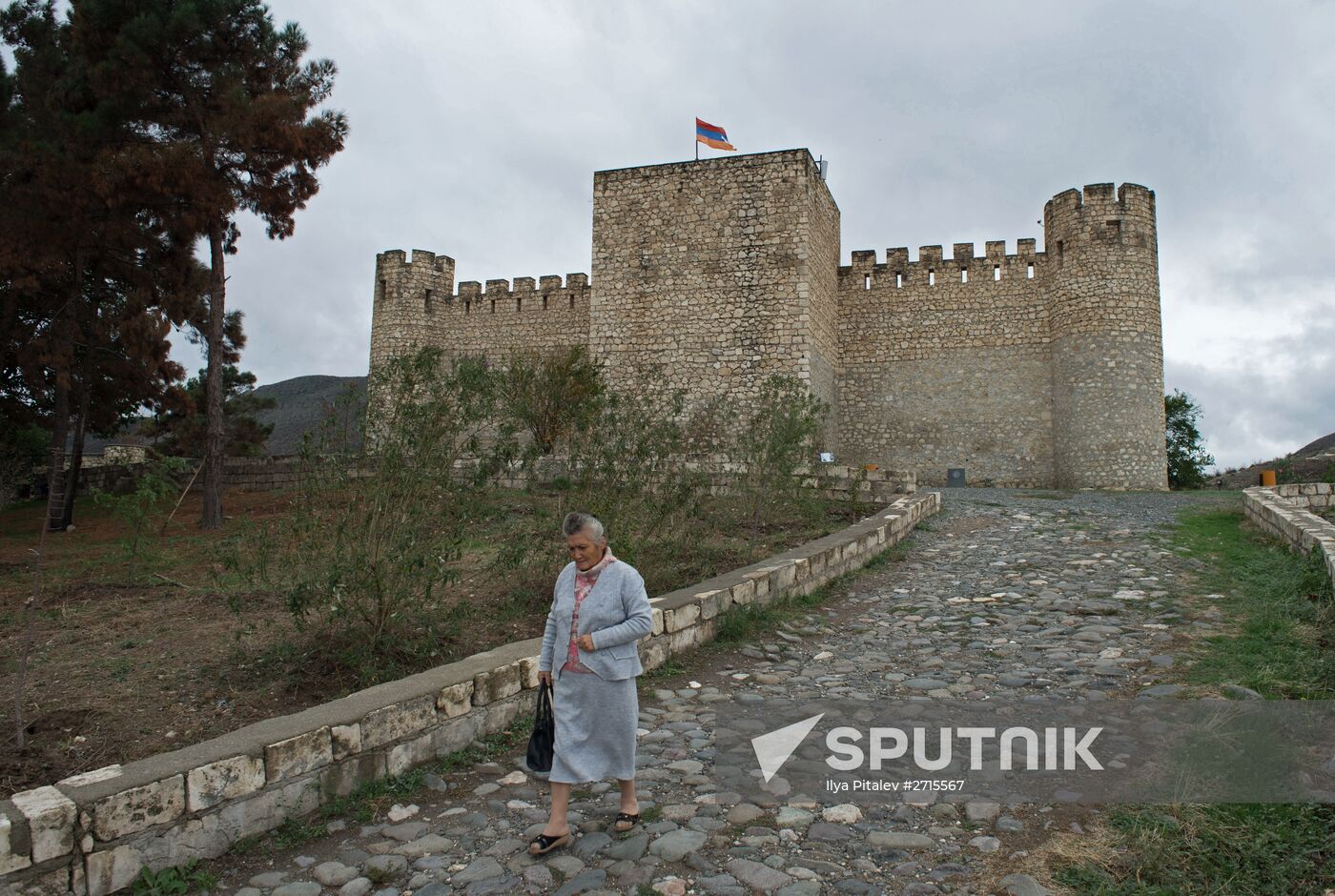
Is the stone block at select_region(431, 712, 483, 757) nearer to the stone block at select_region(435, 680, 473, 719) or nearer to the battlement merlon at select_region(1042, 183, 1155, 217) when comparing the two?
the stone block at select_region(435, 680, 473, 719)

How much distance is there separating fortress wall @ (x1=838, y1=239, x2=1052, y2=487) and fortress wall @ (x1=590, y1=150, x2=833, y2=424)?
4404mm

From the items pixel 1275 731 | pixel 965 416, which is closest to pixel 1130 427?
pixel 965 416

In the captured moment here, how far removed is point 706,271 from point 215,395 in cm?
1059

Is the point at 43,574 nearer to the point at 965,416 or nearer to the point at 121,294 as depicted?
the point at 121,294

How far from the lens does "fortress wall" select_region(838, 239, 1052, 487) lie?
21.9 m

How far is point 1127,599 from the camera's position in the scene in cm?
721

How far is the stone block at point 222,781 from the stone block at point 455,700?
923 millimetres

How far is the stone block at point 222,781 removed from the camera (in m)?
3.12

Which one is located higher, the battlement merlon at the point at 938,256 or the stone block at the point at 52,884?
the battlement merlon at the point at 938,256

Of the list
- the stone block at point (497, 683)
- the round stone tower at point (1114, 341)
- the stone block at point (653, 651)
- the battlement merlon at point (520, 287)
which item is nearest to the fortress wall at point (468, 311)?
the battlement merlon at point (520, 287)

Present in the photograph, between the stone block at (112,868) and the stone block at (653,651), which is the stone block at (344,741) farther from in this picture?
the stone block at (653,651)

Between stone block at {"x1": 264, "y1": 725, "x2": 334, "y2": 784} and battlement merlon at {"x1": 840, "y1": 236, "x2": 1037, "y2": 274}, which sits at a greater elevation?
battlement merlon at {"x1": 840, "y1": 236, "x2": 1037, "y2": 274}

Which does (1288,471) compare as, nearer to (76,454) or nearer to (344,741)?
(344,741)

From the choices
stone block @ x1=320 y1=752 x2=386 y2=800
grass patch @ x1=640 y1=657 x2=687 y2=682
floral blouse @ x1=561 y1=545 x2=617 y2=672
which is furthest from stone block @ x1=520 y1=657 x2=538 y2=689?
floral blouse @ x1=561 y1=545 x2=617 y2=672
